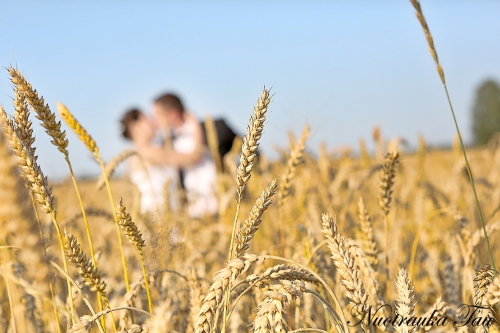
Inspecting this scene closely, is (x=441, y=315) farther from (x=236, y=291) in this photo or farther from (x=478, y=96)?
(x=478, y=96)

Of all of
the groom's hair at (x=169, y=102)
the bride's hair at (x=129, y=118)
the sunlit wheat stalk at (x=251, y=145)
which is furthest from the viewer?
the bride's hair at (x=129, y=118)

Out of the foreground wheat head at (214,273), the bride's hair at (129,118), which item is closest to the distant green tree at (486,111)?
the bride's hair at (129,118)

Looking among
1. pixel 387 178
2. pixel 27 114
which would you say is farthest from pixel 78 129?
pixel 387 178

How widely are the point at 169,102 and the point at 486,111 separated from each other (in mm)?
59404

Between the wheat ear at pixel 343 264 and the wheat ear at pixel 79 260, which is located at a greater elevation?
the wheat ear at pixel 79 260

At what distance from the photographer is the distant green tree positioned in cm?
5825

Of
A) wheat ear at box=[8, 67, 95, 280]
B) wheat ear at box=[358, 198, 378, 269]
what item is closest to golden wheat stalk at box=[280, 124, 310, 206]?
wheat ear at box=[358, 198, 378, 269]

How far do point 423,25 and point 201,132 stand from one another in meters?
7.53

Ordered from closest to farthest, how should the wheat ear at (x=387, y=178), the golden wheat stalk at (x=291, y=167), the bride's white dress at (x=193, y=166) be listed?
the wheat ear at (x=387, y=178), the golden wheat stalk at (x=291, y=167), the bride's white dress at (x=193, y=166)

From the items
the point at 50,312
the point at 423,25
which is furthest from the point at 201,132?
the point at 423,25

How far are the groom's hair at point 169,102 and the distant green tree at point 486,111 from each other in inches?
2245

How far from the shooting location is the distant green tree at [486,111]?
5825 cm

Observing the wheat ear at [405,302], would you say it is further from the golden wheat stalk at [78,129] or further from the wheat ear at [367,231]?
the golden wheat stalk at [78,129]

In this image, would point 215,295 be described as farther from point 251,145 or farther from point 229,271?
point 251,145
